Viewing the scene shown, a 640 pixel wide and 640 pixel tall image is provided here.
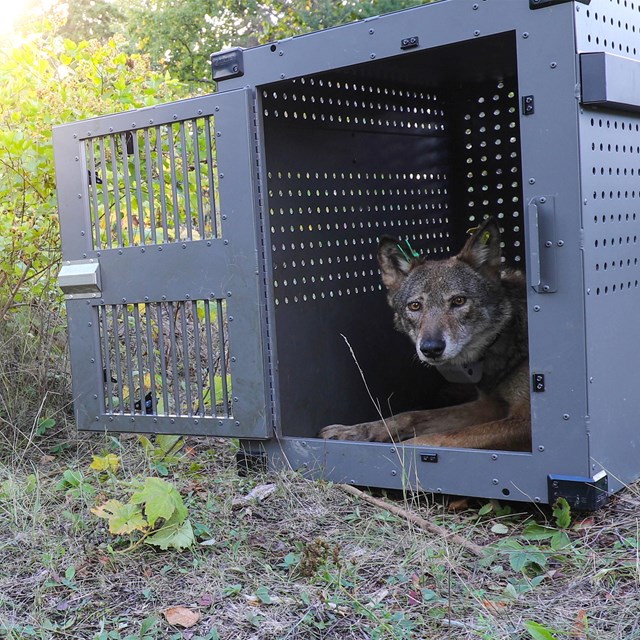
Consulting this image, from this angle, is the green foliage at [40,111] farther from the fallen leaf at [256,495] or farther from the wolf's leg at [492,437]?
the wolf's leg at [492,437]

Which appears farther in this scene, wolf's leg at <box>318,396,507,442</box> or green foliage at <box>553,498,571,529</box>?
wolf's leg at <box>318,396,507,442</box>

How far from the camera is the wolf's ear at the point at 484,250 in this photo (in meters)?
3.69

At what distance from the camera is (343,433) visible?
376 centimetres

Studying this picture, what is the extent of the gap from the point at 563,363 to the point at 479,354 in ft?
3.20

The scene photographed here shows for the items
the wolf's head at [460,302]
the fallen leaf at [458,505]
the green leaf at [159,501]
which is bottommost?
the fallen leaf at [458,505]

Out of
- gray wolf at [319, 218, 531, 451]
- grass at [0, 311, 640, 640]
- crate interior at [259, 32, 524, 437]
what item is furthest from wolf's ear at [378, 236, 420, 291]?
grass at [0, 311, 640, 640]

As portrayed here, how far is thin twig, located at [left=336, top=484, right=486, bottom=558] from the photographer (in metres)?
2.86

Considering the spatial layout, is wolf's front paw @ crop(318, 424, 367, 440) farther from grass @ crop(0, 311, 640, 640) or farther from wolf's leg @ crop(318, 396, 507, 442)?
grass @ crop(0, 311, 640, 640)

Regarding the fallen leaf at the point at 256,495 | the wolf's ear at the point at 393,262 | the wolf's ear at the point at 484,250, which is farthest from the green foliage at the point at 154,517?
the wolf's ear at the point at 484,250

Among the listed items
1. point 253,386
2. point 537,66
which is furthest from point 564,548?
point 537,66

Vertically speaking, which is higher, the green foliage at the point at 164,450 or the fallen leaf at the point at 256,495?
the green foliage at the point at 164,450

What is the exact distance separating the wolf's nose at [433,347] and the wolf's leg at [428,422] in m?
0.42

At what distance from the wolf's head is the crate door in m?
0.82

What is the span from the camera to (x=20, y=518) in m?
3.27
